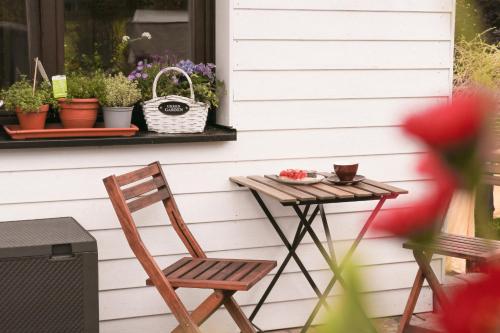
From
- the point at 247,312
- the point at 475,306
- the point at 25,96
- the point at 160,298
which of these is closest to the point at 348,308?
the point at 475,306

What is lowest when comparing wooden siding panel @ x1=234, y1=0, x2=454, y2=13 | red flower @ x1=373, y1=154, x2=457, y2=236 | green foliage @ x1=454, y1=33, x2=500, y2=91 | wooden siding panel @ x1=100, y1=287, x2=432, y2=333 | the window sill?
wooden siding panel @ x1=100, y1=287, x2=432, y2=333

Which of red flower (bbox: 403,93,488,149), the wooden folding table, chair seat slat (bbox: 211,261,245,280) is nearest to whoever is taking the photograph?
red flower (bbox: 403,93,488,149)

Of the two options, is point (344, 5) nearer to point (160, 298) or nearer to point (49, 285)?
point (160, 298)

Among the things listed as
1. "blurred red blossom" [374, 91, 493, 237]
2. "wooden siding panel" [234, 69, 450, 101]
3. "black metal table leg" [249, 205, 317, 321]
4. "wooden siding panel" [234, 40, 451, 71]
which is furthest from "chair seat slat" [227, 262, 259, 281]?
"blurred red blossom" [374, 91, 493, 237]

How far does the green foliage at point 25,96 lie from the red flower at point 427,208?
3.31m

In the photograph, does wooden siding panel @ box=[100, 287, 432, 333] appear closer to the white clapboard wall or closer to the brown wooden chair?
the white clapboard wall

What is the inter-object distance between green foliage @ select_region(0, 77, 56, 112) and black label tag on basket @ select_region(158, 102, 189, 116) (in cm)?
49

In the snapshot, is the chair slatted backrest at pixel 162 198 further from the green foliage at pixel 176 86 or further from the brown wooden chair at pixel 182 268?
the green foliage at pixel 176 86

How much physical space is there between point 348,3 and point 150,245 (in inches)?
60.2

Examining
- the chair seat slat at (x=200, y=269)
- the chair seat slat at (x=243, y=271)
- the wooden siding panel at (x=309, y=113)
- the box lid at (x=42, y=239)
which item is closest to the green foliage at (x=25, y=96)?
the box lid at (x=42, y=239)

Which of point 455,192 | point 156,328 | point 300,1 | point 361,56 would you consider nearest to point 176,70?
point 300,1

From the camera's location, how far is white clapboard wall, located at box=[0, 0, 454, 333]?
3.65 meters

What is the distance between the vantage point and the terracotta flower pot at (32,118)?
139 inches

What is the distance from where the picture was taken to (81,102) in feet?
11.9
